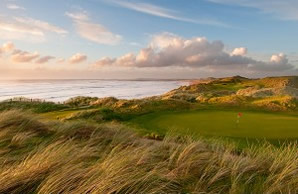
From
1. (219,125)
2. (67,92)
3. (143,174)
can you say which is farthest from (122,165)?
(67,92)

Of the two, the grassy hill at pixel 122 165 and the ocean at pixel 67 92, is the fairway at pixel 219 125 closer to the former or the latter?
the grassy hill at pixel 122 165

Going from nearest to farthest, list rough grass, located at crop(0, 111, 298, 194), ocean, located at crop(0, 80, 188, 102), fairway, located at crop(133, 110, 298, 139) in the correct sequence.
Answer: rough grass, located at crop(0, 111, 298, 194) < fairway, located at crop(133, 110, 298, 139) < ocean, located at crop(0, 80, 188, 102)

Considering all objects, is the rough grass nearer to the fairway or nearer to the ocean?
the fairway

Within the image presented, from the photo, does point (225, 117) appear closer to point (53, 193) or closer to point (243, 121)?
point (243, 121)

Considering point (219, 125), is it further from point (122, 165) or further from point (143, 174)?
point (143, 174)

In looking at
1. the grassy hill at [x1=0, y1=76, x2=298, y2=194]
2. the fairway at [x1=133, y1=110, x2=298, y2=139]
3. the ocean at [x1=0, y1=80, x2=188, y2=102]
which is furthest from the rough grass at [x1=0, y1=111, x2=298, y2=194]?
the ocean at [x1=0, y1=80, x2=188, y2=102]

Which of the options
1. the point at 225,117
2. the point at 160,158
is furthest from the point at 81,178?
the point at 225,117

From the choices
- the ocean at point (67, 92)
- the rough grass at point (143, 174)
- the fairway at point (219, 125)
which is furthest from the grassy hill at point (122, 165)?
the ocean at point (67, 92)

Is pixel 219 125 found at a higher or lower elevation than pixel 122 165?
lower
